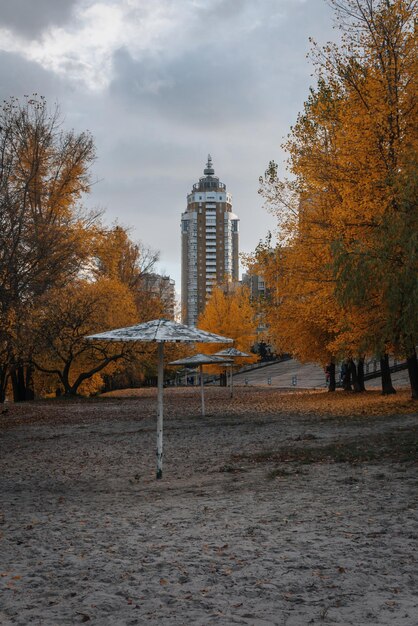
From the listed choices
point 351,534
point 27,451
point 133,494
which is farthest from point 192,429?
point 351,534

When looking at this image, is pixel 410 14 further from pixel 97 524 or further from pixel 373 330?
pixel 97 524

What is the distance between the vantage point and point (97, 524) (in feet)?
24.9

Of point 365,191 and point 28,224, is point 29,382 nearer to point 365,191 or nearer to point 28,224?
point 28,224

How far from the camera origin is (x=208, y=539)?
6.70 metres

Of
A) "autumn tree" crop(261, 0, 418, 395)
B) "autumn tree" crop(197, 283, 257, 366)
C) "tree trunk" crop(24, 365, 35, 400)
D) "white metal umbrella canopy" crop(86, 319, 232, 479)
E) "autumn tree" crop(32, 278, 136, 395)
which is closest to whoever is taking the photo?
"white metal umbrella canopy" crop(86, 319, 232, 479)

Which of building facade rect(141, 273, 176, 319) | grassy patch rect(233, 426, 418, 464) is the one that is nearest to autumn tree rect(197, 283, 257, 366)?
building facade rect(141, 273, 176, 319)

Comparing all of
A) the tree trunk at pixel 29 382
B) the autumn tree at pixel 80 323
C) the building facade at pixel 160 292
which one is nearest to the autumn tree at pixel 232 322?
the building facade at pixel 160 292

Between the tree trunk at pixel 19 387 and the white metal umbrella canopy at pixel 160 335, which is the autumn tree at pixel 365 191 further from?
the tree trunk at pixel 19 387

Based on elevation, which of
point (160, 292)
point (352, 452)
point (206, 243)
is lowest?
point (352, 452)

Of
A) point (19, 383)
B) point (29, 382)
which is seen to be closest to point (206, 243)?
point (29, 382)

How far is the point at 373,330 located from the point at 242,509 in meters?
11.9

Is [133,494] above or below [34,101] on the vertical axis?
below

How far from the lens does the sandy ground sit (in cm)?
475

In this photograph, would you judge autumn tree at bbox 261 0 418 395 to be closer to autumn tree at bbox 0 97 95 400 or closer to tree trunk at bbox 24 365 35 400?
autumn tree at bbox 0 97 95 400
